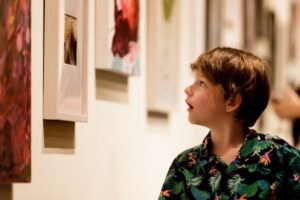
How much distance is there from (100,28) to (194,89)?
1.39 feet

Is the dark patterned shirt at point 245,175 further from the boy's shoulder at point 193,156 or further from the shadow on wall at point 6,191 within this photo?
the shadow on wall at point 6,191

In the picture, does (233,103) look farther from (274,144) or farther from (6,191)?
(6,191)

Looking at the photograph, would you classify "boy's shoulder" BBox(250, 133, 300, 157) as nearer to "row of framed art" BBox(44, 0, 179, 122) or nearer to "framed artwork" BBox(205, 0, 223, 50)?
"row of framed art" BBox(44, 0, 179, 122)

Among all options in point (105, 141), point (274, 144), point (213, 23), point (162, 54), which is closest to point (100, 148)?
point (105, 141)

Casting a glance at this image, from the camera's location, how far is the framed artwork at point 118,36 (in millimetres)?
2795

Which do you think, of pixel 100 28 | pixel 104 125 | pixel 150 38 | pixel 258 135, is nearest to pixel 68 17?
pixel 100 28

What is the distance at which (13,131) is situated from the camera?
214cm

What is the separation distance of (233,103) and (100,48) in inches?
20.1

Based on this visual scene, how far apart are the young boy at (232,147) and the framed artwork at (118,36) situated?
1.16ft

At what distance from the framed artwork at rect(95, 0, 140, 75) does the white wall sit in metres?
0.04

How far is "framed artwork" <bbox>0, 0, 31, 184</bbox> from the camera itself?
209cm

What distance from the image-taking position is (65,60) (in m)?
2.46

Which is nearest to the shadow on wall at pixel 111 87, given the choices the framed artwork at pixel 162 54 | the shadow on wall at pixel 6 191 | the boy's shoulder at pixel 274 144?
the framed artwork at pixel 162 54

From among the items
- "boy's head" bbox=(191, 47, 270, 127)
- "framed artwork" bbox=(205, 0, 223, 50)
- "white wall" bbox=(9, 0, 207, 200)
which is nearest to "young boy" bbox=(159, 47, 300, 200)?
"boy's head" bbox=(191, 47, 270, 127)
